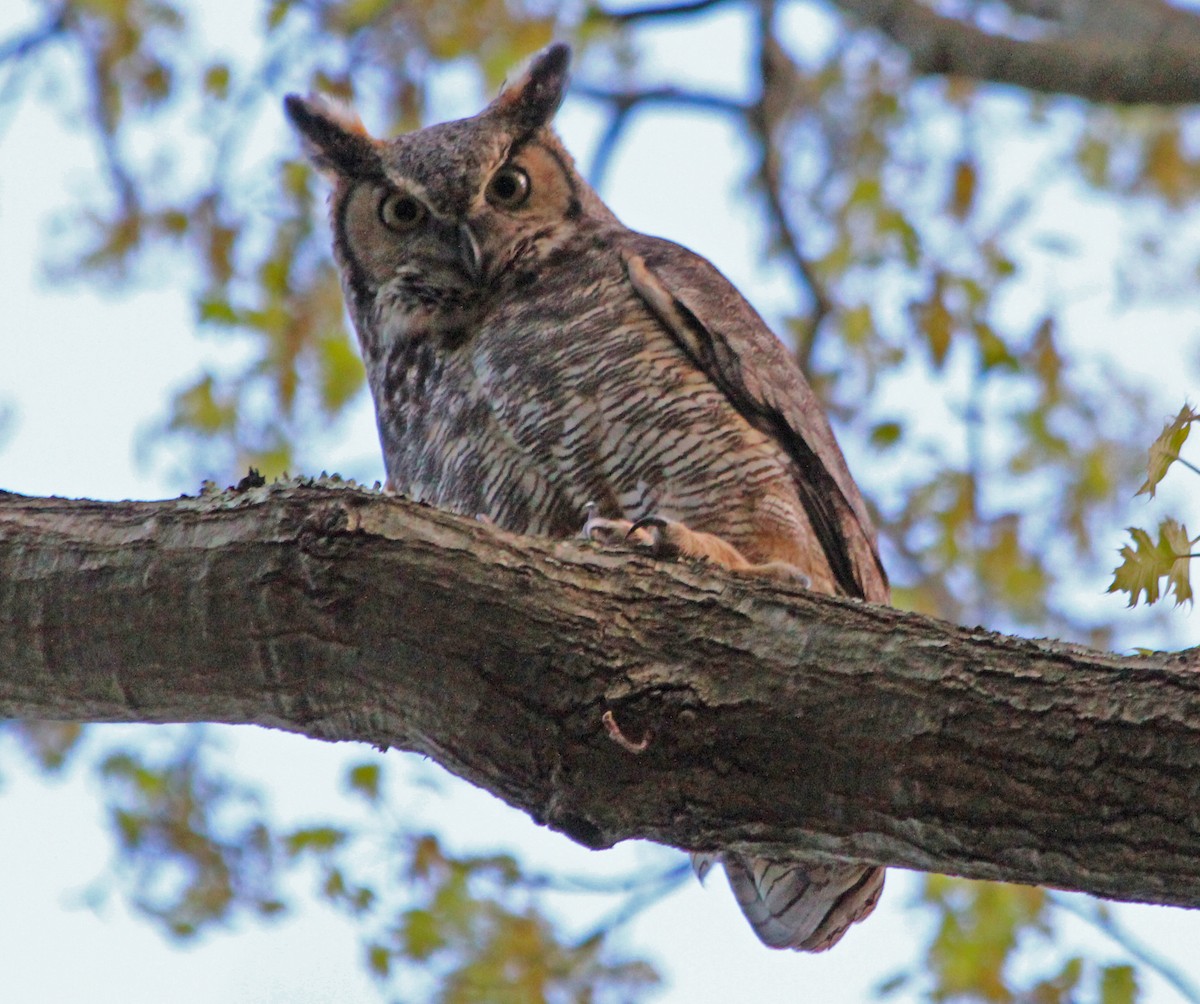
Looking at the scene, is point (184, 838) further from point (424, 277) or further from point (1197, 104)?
point (1197, 104)

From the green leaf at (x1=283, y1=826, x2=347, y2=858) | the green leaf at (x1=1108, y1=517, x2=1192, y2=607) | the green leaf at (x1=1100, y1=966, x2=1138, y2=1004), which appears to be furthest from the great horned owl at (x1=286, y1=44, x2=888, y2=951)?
the green leaf at (x1=283, y1=826, x2=347, y2=858)

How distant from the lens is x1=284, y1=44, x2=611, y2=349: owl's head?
2926 mm

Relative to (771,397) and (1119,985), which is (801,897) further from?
(1119,985)

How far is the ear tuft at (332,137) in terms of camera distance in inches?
128

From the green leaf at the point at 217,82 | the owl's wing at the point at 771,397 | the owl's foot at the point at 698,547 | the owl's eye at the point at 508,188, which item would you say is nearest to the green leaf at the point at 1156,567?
the owl's foot at the point at 698,547

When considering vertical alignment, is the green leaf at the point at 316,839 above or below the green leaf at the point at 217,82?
below

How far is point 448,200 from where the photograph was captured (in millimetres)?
2959

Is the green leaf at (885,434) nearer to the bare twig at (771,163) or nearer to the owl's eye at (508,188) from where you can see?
the bare twig at (771,163)

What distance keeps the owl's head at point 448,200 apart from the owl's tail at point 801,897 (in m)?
1.28

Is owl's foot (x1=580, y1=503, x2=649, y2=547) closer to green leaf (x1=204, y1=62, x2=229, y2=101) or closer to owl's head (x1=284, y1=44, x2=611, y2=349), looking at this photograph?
owl's head (x1=284, y1=44, x2=611, y2=349)

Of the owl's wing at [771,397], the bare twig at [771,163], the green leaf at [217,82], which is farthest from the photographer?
the bare twig at [771,163]

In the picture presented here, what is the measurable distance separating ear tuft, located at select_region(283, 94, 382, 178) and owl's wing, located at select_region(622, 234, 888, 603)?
82 centimetres

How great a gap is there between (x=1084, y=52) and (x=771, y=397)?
2.14 metres

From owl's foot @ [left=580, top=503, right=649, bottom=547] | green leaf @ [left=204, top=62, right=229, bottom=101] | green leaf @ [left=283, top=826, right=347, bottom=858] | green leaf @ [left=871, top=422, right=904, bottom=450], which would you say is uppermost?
green leaf @ [left=204, top=62, right=229, bottom=101]
